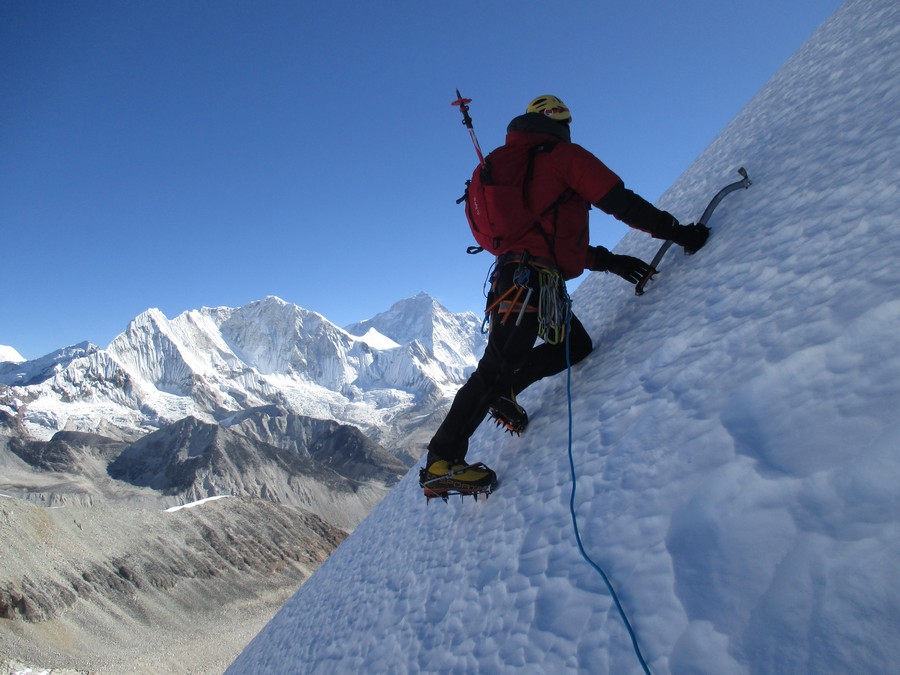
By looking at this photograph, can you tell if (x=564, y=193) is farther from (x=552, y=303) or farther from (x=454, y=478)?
(x=454, y=478)

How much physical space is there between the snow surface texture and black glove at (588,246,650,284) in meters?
0.21

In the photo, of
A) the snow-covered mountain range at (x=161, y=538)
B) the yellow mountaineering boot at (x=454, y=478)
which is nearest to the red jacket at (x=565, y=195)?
the yellow mountaineering boot at (x=454, y=478)

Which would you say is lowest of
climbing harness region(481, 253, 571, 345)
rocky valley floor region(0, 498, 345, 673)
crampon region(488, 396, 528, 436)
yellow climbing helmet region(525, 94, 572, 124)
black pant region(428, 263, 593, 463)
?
rocky valley floor region(0, 498, 345, 673)

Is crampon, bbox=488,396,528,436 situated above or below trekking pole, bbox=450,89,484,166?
below

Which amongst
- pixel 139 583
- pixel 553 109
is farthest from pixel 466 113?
pixel 139 583

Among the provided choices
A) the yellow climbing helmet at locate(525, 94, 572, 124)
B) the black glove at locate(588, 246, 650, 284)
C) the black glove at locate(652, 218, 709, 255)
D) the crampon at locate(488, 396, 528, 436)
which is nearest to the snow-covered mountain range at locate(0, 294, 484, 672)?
→ the crampon at locate(488, 396, 528, 436)

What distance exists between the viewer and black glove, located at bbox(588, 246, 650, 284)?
14.5ft

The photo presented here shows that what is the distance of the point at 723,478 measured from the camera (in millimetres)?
1762

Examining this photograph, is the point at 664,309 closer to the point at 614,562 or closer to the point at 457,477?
the point at 457,477

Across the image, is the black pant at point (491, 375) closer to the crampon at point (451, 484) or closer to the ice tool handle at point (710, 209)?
the crampon at point (451, 484)

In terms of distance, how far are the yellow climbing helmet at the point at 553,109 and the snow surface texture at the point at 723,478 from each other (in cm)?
142

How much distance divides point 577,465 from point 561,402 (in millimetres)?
1174

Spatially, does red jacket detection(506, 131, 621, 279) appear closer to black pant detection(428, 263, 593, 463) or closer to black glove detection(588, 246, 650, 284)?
black pant detection(428, 263, 593, 463)

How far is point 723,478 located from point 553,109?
9.30 feet
